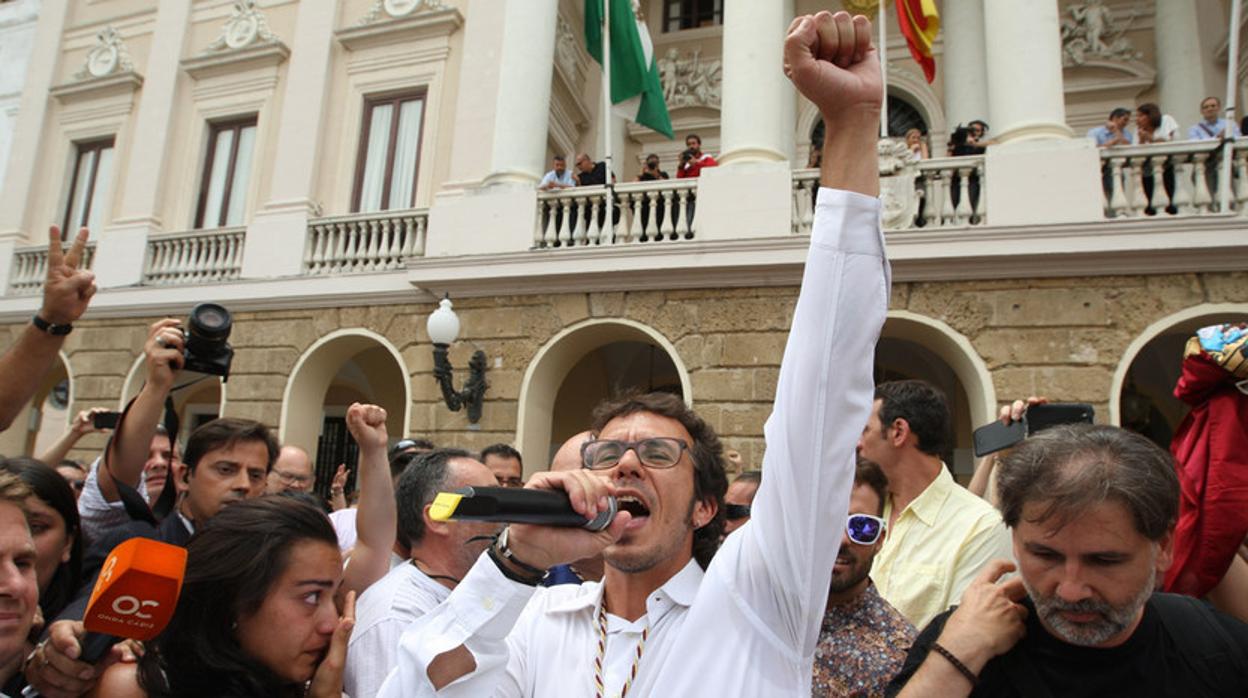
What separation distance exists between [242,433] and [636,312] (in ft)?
21.9

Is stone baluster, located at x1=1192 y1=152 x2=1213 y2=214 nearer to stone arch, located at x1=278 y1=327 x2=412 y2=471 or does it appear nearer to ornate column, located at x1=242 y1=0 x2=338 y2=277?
stone arch, located at x1=278 y1=327 x2=412 y2=471

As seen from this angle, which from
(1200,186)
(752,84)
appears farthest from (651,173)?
(1200,186)

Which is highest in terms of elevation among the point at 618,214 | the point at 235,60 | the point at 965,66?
the point at 235,60

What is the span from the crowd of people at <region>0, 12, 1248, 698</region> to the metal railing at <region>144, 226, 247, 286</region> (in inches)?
421

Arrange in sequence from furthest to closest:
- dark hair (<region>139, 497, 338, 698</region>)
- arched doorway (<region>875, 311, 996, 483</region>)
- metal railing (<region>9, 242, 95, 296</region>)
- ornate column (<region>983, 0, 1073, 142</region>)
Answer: metal railing (<region>9, 242, 95, 296</region>) → ornate column (<region>983, 0, 1073, 142</region>) → arched doorway (<region>875, 311, 996, 483</region>) → dark hair (<region>139, 497, 338, 698</region>)

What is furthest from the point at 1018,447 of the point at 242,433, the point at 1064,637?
the point at 242,433

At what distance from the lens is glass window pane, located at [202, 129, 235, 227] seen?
13438 mm

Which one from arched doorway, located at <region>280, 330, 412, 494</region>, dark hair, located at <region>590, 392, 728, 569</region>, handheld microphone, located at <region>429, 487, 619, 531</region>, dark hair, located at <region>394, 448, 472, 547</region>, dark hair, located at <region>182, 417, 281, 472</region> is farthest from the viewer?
arched doorway, located at <region>280, 330, 412, 494</region>

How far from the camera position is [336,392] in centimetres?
1469

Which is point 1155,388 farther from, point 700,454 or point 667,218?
point 700,454

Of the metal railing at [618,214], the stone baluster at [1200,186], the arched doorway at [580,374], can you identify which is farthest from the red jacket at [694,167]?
the stone baluster at [1200,186]

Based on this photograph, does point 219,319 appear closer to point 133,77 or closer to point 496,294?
point 496,294

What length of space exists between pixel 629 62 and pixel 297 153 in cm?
544

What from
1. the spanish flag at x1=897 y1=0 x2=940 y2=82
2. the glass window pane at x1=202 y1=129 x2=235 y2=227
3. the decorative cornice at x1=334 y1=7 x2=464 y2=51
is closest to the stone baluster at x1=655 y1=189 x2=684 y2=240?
the spanish flag at x1=897 y1=0 x2=940 y2=82
